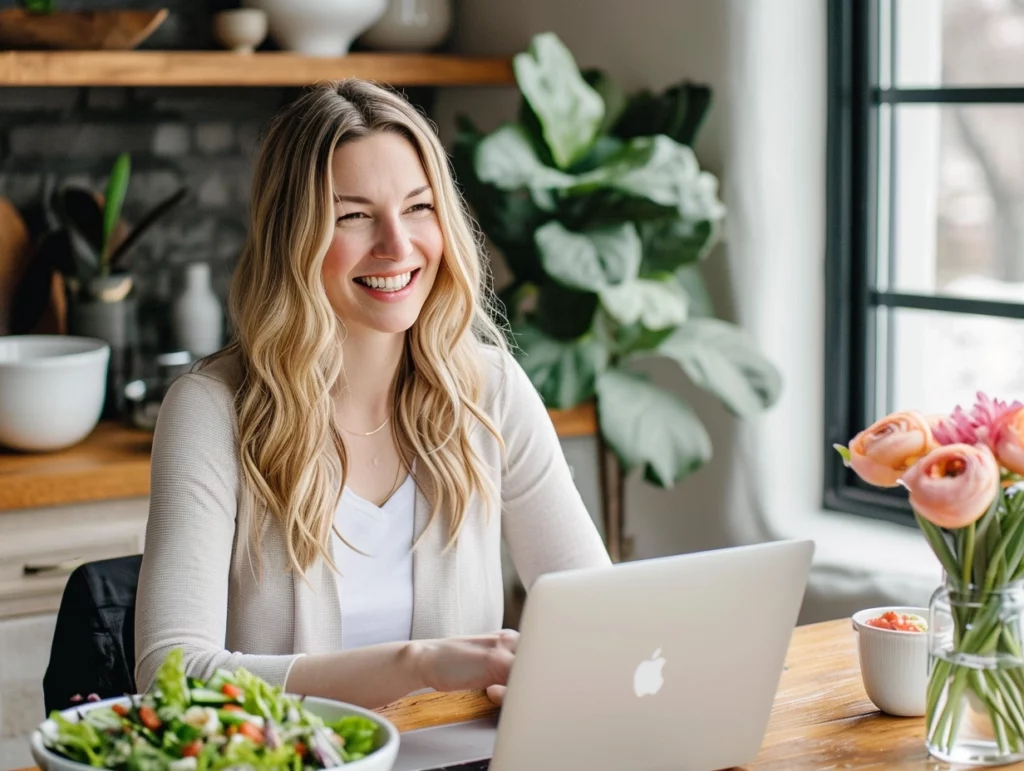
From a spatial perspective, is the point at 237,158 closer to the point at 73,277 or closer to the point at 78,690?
the point at 73,277

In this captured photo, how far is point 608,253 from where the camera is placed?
2.84 metres

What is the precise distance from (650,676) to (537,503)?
0.72 meters

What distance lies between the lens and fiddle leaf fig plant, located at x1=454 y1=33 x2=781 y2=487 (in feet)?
9.42

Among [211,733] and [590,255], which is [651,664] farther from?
[590,255]

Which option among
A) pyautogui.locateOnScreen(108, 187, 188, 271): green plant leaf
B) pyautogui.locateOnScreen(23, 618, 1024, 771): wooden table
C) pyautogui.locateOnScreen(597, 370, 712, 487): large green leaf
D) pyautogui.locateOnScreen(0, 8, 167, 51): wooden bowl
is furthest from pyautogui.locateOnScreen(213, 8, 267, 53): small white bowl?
pyautogui.locateOnScreen(23, 618, 1024, 771): wooden table

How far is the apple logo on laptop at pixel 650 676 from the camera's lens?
1.33m

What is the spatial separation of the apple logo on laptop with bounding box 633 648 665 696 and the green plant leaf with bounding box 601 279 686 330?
1.54 meters

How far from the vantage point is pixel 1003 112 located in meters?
2.83

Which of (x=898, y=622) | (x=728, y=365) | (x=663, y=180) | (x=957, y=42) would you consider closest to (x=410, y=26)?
(x=663, y=180)

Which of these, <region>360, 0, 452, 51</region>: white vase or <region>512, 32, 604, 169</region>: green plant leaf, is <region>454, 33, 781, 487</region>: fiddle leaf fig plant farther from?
<region>360, 0, 452, 51</region>: white vase

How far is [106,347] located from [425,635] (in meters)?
1.33

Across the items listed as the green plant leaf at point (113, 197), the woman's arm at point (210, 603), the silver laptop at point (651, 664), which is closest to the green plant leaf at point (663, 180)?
the green plant leaf at point (113, 197)

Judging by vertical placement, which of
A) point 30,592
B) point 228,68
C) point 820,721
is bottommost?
point 30,592

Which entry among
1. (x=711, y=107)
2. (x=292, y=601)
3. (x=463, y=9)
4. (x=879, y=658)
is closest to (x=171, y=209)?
(x=463, y=9)
